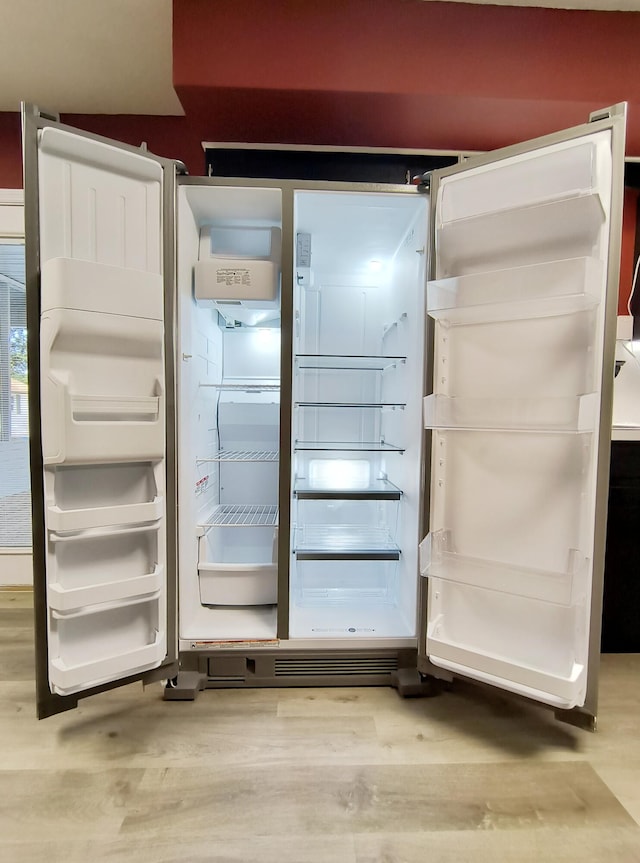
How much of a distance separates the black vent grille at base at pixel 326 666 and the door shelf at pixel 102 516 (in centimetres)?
75

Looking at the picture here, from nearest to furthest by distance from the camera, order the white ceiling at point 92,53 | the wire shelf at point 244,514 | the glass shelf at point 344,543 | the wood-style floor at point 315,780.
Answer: the wood-style floor at point 315,780, the white ceiling at point 92,53, the glass shelf at point 344,543, the wire shelf at point 244,514

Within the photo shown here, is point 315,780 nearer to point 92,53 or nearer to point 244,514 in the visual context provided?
point 244,514

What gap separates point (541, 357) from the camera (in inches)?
49.3

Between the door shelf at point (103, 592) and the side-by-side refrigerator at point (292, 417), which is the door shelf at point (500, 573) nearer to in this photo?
the side-by-side refrigerator at point (292, 417)

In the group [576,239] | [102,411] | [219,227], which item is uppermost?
[219,227]

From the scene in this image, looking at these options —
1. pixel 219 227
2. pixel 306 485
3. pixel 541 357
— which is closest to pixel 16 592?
pixel 306 485

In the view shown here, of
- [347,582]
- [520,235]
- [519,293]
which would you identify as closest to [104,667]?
[347,582]

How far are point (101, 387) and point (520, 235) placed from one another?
1.37 m

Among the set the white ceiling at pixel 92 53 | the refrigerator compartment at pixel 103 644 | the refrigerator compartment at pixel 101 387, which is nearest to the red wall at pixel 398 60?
the white ceiling at pixel 92 53

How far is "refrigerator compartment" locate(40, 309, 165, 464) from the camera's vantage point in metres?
1.17

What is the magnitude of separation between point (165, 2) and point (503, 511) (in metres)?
2.18

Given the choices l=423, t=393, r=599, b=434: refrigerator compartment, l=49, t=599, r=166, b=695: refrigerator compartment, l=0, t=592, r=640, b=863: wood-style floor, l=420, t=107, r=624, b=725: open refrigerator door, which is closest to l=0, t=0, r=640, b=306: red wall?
l=420, t=107, r=624, b=725: open refrigerator door

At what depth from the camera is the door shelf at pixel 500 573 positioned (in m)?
1.18

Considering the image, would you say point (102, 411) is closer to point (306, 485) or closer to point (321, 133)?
point (306, 485)
